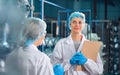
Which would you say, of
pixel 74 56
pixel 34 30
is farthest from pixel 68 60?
pixel 34 30

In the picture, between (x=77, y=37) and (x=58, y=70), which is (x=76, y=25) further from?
(x=58, y=70)

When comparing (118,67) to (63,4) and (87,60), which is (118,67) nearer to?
(63,4)

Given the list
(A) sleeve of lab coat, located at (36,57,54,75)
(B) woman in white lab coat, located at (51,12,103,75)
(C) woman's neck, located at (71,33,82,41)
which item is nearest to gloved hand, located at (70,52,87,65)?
(B) woman in white lab coat, located at (51,12,103,75)

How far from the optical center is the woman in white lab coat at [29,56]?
1265 millimetres

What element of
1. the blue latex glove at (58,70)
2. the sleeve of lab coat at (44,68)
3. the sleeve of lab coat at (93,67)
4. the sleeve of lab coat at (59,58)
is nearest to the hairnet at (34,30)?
the sleeve of lab coat at (44,68)

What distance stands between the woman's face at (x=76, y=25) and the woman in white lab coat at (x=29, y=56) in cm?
60

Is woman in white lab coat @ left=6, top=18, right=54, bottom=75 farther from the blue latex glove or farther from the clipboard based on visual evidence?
the clipboard

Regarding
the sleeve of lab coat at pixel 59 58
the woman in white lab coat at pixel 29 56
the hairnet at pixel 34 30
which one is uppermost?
the hairnet at pixel 34 30

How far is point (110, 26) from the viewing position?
7375mm

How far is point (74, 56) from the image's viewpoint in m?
2.42

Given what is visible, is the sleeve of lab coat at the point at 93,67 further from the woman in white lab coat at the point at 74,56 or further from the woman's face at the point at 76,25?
the woman's face at the point at 76,25

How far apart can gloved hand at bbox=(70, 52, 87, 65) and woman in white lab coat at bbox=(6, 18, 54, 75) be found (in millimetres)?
545

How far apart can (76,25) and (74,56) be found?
10.9 inches

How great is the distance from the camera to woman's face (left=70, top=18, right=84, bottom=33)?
2501 millimetres
